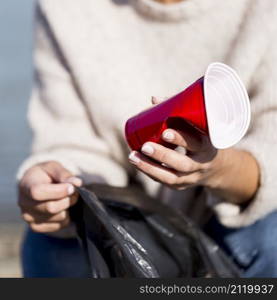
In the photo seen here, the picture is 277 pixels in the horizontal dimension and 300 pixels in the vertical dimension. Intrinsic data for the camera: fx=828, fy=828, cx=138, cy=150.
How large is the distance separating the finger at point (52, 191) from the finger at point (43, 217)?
62 mm

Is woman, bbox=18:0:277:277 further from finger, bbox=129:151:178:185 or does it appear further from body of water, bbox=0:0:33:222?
body of water, bbox=0:0:33:222

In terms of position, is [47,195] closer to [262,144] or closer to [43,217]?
[43,217]

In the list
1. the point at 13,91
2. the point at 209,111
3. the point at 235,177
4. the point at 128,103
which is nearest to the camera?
the point at 209,111

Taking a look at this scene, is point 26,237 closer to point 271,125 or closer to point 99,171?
point 99,171

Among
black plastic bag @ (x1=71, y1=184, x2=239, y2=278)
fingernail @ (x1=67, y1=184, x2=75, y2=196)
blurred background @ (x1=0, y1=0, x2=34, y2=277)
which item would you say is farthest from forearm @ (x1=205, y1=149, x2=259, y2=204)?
blurred background @ (x1=0, y1=0, x2=34, y2=277)

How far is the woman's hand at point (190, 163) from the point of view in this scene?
3.94 feet

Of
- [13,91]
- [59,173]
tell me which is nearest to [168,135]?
[59,173]

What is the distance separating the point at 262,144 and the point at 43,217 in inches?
16.7

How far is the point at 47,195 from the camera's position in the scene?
1446 mm

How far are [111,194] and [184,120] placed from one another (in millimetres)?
364

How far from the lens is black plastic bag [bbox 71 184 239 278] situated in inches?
53.1

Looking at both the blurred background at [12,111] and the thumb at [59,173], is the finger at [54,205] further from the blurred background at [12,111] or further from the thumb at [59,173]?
the blurred background at [12,111]

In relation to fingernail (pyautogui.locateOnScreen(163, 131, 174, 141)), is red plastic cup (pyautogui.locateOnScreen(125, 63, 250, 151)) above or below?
above

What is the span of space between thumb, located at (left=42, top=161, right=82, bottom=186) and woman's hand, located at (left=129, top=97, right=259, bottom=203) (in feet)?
0.71
